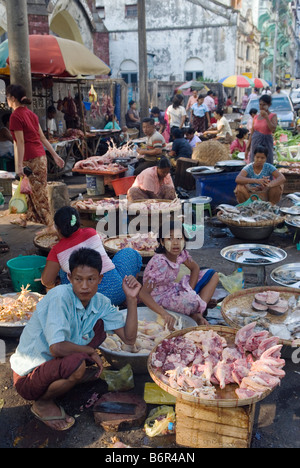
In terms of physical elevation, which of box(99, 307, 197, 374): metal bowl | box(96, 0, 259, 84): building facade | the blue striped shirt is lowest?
box(99, 307, 197, 374): metal bowl

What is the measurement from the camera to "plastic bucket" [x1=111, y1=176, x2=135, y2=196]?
8.54 m

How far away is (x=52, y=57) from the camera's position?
9008 millimetres

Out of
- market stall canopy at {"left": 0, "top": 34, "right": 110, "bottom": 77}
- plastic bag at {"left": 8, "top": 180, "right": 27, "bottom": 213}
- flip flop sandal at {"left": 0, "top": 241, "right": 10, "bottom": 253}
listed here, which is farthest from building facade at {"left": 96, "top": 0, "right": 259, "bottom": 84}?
flip flop sandal at {"left": 0, "top": 241, "right": 10, "bottom": 253}

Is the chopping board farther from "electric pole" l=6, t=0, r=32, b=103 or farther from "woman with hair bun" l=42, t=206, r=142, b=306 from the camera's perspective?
"electric pole" l=6, t=0, r=32, b=103

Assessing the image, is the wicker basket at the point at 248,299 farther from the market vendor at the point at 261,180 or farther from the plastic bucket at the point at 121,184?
the plastic bucket at the point at 121,184

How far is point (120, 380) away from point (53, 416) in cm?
54

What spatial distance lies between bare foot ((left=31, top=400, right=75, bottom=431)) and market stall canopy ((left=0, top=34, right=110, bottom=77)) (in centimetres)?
751

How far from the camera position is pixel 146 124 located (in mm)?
7934

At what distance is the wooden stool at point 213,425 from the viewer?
8.31ft

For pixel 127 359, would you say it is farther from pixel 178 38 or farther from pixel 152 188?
pixel 178 38

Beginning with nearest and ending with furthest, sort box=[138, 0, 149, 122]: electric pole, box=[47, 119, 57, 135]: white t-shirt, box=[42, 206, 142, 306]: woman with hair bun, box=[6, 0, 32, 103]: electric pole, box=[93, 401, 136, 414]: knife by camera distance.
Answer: box=[93, 401, 136, 414]: knife
box=[42, 206, 142, 306]: woman with hair bun
box=[6, 0, 32, 103]: electric pole
box=[47, 119, 57, 135]: white t-shirt
box=[138, 0, 149, 122]: electric pole

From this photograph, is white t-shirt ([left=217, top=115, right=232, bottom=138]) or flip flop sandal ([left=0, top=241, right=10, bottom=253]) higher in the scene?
white t-shirt ([left=217, top=115, right=232, bottom=138])

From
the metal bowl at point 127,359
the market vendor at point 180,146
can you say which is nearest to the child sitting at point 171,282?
the metal bowl at point 127,359

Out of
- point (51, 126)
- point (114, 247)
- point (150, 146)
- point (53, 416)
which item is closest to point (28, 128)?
point (114, 247)
